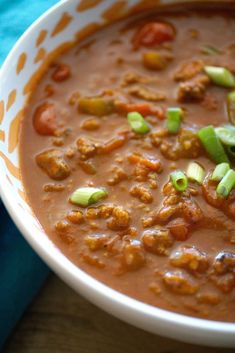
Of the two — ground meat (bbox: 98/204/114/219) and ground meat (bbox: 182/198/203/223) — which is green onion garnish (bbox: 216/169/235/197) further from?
ground meat (bbox: 98/204/114/219)

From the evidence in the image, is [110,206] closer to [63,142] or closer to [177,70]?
[63,142]

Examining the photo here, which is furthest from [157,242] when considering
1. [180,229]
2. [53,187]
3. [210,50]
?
[210,50]

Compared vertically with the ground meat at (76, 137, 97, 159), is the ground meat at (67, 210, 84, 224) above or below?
below

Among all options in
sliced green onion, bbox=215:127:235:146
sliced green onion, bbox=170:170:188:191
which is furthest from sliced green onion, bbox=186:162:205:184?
sliced green onion, bbox=215:127:235:146

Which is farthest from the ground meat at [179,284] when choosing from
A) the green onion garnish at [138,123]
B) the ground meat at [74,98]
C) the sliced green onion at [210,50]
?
the sliced green onion at [210,50]

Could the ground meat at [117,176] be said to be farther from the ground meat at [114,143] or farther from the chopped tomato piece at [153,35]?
the chopped tomato piece at [153,35]
